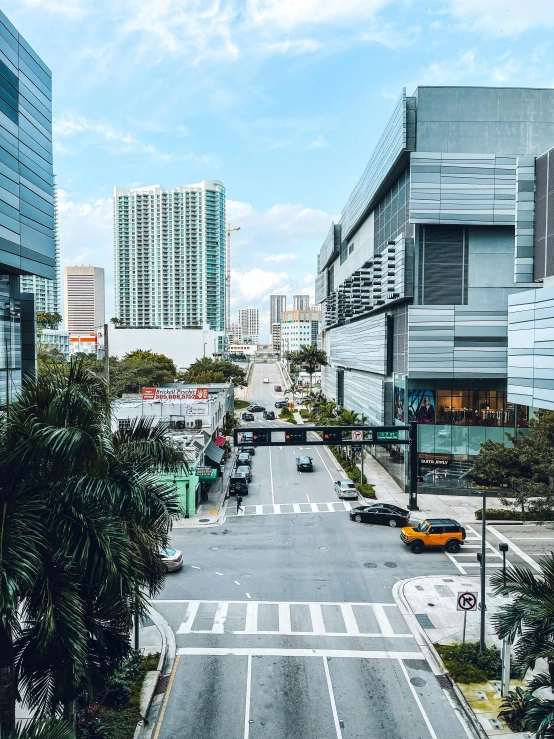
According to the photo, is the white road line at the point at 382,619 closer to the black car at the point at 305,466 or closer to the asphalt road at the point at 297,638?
the asphalt road at the point at 297,638

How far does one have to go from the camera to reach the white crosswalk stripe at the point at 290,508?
34.0 meters

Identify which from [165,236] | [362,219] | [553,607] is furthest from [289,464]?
[165,236]

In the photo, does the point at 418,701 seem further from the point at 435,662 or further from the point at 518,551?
the point at 518,551

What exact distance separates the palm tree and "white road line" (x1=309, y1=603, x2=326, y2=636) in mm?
10168

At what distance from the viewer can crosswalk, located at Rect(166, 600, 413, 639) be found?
18.5 m

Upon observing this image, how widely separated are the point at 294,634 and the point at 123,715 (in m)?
6.61

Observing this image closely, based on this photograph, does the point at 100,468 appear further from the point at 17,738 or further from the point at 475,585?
the point at 475,585

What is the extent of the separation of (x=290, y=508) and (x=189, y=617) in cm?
1622

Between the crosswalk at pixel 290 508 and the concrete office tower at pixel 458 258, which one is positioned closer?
the crosswalk at pixel 290 508

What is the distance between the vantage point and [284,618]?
1939cm

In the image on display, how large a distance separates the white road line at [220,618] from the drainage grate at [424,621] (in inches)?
279

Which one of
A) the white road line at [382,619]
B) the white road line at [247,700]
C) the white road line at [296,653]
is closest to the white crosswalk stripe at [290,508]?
the white road line at [382,619]

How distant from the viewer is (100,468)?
9547mm

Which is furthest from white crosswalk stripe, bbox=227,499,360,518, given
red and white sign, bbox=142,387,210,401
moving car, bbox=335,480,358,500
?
red and white sign, bbox=142,387,210,401
